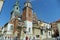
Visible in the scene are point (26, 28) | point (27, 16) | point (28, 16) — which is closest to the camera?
point (26, 28)

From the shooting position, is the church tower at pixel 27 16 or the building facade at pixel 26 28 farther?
the church tower at pixel 27 16

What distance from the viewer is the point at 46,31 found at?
125ft

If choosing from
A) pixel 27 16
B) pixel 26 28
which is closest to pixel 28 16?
pixel 27 16

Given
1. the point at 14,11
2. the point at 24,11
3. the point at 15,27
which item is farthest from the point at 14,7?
the point at 15,27

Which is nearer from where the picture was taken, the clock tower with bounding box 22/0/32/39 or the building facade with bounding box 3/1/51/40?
the building facade with bounding box 3/1/51/40

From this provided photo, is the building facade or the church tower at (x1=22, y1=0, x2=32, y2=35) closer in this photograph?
the building facade

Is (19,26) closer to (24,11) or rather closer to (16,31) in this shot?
(16,31)

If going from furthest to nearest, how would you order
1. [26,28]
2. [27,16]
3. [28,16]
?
[28,16], [27,16], [26,28]

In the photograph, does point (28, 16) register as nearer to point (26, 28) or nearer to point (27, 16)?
point (27, 16)

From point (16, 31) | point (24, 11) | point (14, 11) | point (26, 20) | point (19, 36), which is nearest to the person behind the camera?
point (19, 36)

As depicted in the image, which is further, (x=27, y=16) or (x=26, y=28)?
(x=27, y=16)

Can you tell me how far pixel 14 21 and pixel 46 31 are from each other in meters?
9.80

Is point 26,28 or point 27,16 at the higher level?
point 27,16

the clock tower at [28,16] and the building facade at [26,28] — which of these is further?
the clock tower at [28,16]
